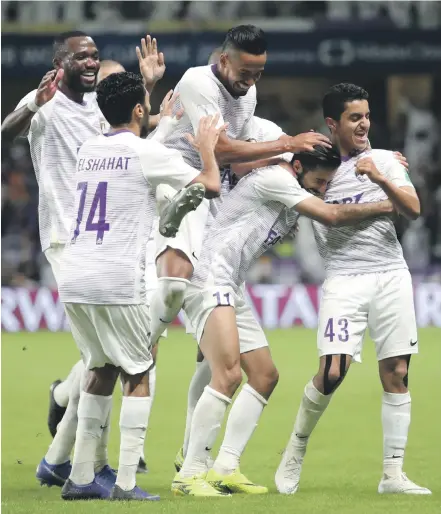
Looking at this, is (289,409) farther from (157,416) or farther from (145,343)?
(145,343)

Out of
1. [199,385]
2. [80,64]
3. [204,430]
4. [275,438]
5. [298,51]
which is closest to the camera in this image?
[204,430]

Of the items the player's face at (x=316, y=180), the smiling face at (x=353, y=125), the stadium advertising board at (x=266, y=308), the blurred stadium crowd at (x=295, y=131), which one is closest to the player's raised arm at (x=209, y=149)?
the player's face at (x=316, y=180)

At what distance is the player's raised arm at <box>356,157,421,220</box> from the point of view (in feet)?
20.8

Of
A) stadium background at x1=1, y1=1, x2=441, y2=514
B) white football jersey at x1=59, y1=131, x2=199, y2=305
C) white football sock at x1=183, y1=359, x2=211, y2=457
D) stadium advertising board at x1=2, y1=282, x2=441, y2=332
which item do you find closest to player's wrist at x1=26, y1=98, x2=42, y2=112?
white football jersey at x1=59, y1=131, x2=199, y2=305

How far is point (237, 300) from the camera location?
684 centimetres

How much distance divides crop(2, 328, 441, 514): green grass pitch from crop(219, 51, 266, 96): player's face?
227 centimetres

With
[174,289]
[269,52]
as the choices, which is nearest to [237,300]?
[174,289]

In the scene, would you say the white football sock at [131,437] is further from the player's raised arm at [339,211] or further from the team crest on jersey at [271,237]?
the player's raised arm at [339,211]

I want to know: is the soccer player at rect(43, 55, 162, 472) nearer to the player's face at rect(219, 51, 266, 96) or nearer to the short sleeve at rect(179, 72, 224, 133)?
the short sleeve at rect(179, 72, 224, 133)

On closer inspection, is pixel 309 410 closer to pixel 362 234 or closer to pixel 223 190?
pixel 362 234

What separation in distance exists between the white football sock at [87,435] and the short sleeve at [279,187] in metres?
1.44

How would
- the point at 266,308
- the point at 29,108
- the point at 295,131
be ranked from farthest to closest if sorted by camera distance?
the point at 295,131, the point at 266,308, the point at 29,108

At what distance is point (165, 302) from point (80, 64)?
4.82 feet

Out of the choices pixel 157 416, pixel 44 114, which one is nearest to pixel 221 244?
pixel 44 114
